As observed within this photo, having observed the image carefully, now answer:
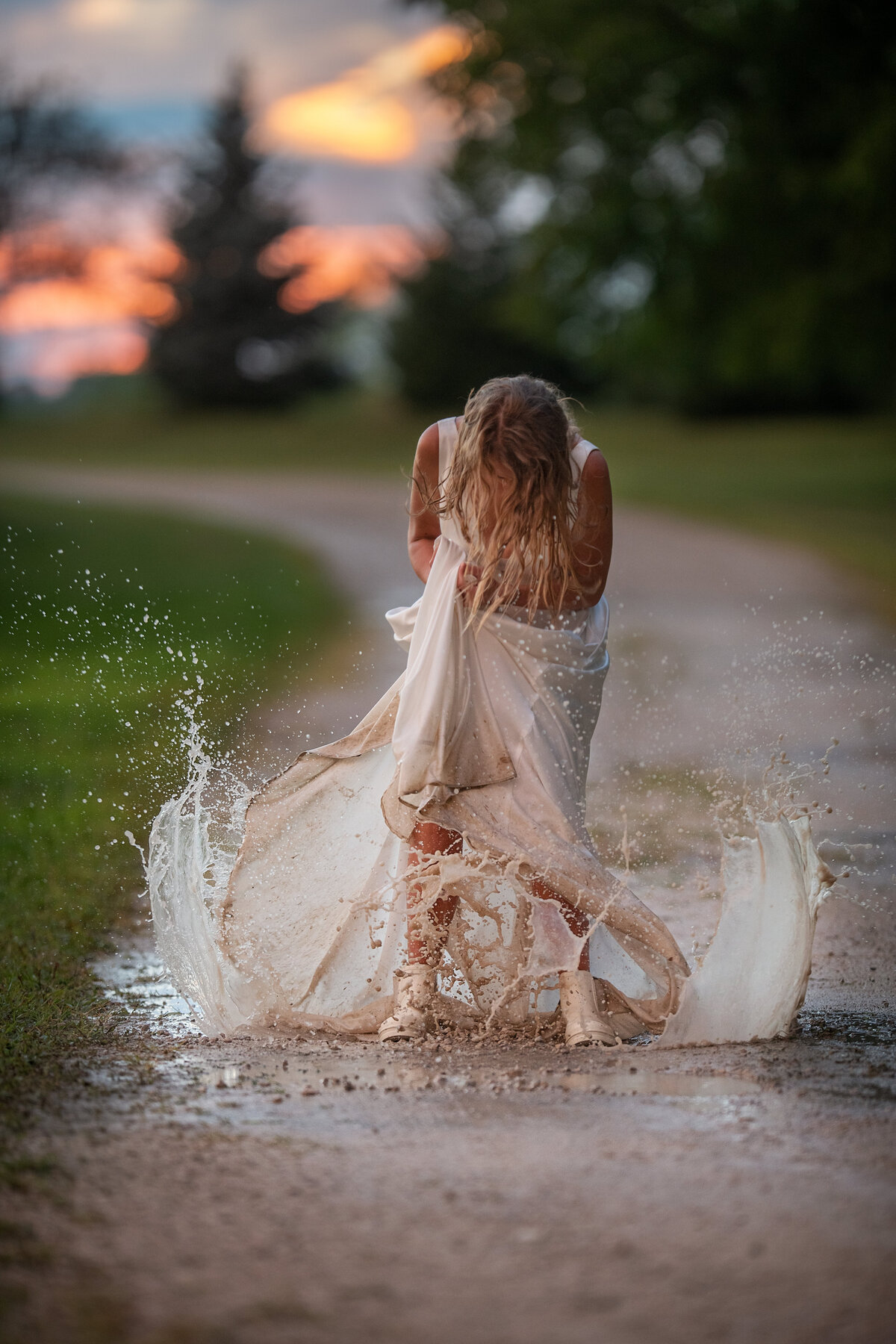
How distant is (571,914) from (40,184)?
49.0 metres

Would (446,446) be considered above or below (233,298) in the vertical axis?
below

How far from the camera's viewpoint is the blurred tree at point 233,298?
47.9 metres

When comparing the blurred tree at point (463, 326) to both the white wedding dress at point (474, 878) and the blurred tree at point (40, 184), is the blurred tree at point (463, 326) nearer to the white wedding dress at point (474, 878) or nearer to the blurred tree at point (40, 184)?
the blurred tree at point (40, 184)

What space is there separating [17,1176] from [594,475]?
2.34 meters

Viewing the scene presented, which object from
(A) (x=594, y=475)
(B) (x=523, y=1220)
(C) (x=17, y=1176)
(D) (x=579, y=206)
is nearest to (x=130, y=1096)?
(C) (x=17, y=1176)

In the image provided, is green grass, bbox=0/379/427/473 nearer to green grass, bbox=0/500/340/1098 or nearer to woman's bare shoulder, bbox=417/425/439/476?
green grass, bbox=0/500/340/1098

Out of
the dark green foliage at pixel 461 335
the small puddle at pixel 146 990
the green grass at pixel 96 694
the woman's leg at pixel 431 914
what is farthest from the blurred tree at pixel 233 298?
the woman's leg at pixel 431 914

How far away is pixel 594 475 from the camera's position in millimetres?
4129

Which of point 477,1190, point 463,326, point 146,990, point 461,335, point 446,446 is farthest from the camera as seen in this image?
point 461,335

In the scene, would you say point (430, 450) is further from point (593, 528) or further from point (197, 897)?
point (197, 897)

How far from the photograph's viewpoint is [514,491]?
13.3 ft

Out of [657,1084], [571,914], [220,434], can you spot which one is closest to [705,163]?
[571,914]

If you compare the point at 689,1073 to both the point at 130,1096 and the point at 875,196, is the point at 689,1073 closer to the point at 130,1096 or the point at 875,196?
the point at 130,1096

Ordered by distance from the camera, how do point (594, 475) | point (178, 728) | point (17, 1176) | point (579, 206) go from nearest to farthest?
point (17, 1176) < point (594, 475) < point (178, 728) < point (579, 206)
